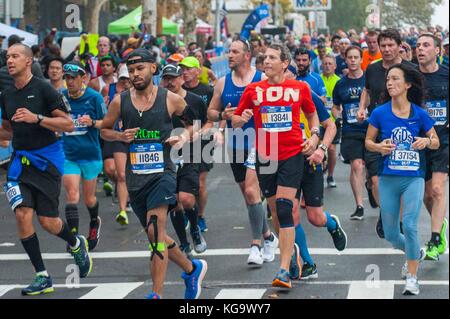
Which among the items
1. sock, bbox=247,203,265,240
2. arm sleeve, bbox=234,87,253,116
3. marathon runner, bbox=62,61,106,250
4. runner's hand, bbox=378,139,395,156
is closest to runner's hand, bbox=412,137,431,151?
runner's hand, bbox=378,139,395,156

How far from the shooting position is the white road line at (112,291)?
356 inches

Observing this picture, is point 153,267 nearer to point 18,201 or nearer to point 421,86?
point 18,201

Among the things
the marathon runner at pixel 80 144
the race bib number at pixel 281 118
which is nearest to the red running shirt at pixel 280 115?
the race bib number at pixel 281 118

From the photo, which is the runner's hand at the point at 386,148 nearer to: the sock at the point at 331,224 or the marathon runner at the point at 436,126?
the sock at the point at 331,224

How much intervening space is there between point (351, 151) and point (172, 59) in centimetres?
244

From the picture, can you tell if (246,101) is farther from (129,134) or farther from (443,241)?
(443,241)

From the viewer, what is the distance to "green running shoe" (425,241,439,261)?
10297mm

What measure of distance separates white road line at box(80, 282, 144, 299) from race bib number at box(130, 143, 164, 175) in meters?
1.09

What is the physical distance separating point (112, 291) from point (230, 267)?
148 cm

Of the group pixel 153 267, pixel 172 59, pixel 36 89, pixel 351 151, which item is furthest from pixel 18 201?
pixel 351 151

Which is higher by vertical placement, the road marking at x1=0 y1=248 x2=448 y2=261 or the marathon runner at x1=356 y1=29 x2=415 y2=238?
the marathon runner at x1=356 y1=29 x2=415 y2=238

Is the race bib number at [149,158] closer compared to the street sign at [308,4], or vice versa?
the race bib number at [149,158]

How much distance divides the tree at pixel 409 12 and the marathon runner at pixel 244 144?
175 feet

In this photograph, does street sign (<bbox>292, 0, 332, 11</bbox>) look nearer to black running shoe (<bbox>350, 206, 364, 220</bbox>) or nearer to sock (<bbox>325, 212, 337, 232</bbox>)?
black running shoe (<bbox>350, 206, 364, 220</bbox>)
